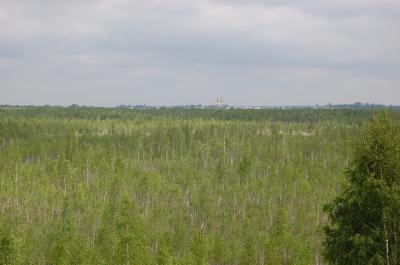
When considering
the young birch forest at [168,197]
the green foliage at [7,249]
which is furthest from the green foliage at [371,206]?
the green foliage at [7,249]

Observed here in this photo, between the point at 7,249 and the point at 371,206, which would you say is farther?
the point at 7,249

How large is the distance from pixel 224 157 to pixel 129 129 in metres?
55.9

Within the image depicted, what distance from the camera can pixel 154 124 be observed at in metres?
175

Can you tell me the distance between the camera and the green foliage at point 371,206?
52.4 ft

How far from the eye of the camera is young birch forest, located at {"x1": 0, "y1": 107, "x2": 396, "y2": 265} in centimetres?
4831

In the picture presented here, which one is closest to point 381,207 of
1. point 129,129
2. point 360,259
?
point 360,259

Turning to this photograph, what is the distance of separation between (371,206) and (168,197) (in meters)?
81.3

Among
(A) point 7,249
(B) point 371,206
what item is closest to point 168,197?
(A) point 7,249

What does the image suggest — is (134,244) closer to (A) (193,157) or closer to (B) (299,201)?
(B) (299,201)

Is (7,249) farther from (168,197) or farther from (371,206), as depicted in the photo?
(168,197)

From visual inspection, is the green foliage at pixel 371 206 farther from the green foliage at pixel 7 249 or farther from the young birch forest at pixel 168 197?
the green foliage at pixel 7 249

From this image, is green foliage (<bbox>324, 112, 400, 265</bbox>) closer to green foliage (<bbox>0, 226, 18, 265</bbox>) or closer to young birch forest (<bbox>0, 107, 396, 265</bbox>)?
young birch forest (<bbox>0, 107, 396, 265</bbox>)

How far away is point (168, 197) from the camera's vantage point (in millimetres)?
96125

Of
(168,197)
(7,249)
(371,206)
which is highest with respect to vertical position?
(371,206)
